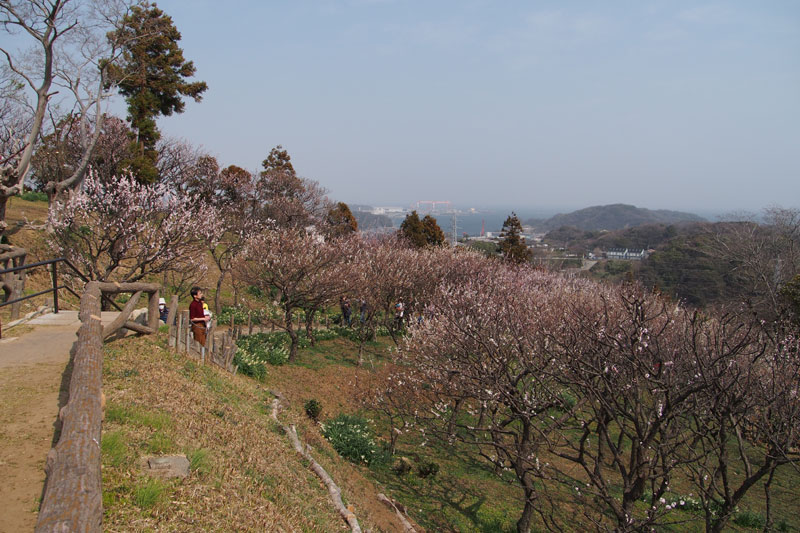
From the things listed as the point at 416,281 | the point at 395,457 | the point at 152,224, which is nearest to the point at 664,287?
the point at 416,281

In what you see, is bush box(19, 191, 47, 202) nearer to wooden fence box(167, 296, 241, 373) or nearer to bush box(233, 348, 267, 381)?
bush box(233, 348, 267, 381)

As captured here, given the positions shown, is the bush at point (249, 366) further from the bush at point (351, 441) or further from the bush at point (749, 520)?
the bush at point (749, 520)

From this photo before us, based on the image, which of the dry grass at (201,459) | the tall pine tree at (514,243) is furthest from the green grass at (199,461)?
the tall pine tree at (514,243)

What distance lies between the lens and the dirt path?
3.85m

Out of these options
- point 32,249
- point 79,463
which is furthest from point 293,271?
point 79,463

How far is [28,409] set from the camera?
18.2ft

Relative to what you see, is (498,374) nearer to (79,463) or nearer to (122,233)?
(79,463)

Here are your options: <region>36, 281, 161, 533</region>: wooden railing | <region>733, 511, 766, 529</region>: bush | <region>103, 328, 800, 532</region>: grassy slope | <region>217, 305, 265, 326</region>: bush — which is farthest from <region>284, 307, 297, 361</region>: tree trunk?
<region>733, 511, 766, 529</region>: bush

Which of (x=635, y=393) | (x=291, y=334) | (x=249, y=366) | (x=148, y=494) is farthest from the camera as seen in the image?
(x=291, y=334)

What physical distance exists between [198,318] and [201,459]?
20.5 ft

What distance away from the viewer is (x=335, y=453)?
36.5 ft

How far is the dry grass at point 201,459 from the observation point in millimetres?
4078

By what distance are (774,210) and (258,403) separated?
31757 mm

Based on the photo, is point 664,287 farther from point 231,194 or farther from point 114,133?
point 114,133
